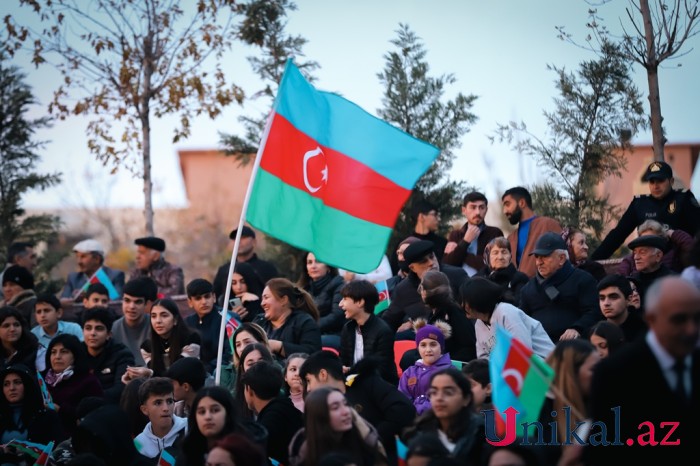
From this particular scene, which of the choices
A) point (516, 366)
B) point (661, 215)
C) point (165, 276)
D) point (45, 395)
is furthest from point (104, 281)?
point (516, 366)

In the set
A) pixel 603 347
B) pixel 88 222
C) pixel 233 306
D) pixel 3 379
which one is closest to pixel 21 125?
pixel 233 306

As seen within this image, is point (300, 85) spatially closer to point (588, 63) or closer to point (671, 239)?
point (671, 239)

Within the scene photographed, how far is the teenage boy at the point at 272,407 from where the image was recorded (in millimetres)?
8469

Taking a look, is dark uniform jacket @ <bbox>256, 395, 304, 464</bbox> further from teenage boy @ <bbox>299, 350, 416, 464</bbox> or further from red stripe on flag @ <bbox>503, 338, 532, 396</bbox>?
red stripe on flag @ <bbox>503, 338, 532, 396</bbox>

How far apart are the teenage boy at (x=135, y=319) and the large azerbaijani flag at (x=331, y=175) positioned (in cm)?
320

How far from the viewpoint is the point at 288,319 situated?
11.0 meters

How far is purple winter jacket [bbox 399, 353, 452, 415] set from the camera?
923 cm

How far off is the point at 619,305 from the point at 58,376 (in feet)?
17.1

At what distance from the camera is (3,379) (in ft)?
32.0

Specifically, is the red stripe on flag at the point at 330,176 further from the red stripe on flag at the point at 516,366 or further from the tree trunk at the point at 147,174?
the tree trunk at the point at 147,174

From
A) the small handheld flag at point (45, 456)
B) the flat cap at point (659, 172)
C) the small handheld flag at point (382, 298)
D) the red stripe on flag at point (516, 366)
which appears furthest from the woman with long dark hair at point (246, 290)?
the red stripe on flag at point (516, 366)

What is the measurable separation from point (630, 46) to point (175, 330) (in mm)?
6400

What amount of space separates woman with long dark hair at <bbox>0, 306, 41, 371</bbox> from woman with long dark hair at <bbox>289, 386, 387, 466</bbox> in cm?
494

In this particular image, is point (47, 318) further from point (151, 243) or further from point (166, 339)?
point (151, 243)
